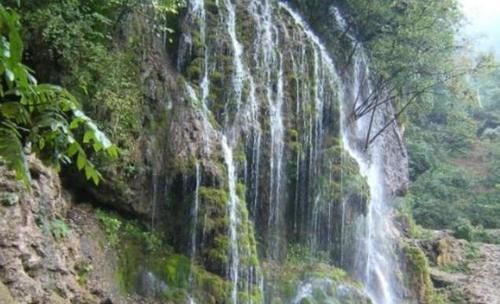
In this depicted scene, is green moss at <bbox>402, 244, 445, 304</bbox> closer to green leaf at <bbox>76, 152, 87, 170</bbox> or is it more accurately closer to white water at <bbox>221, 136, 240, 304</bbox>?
white water at <bbox>221, 136, 240, 304</bbox>

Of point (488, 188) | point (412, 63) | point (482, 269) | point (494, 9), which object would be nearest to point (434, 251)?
point (482, 269)

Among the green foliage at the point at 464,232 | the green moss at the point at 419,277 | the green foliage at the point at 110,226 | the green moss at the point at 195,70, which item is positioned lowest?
the green moss at the point at 419,277

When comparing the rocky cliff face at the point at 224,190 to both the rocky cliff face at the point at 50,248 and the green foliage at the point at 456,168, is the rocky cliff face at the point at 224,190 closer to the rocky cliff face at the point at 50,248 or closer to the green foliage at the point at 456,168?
the rocky cliff face at the point at 50,248

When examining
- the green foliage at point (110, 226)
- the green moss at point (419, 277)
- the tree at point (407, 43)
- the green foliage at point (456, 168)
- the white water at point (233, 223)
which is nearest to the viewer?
the green foliage at point (110, 226)

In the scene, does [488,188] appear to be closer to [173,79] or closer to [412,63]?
[412,63]

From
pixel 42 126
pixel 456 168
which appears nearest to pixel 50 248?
pixel 42 126

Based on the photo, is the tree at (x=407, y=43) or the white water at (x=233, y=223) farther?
the tree at (x=407, y=43)

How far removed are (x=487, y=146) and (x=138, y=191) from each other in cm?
2624

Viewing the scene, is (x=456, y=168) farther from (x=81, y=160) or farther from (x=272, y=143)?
(x=81, y=160)

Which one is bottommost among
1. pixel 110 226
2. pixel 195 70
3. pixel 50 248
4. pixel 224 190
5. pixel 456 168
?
pixel 50 248

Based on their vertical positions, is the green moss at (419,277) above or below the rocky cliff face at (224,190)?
below

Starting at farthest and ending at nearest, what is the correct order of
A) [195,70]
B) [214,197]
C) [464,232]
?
[464,232]
[195,70]
[214,197]

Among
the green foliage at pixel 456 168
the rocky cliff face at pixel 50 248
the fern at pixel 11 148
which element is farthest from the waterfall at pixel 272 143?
the green foliage at pixel 456 168

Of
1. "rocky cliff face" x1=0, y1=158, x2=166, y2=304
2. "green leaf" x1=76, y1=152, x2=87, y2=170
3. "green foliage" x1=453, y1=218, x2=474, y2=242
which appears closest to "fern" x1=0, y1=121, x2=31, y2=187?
"green leaf" x1=76, y1=152, x2=87, y2=170
